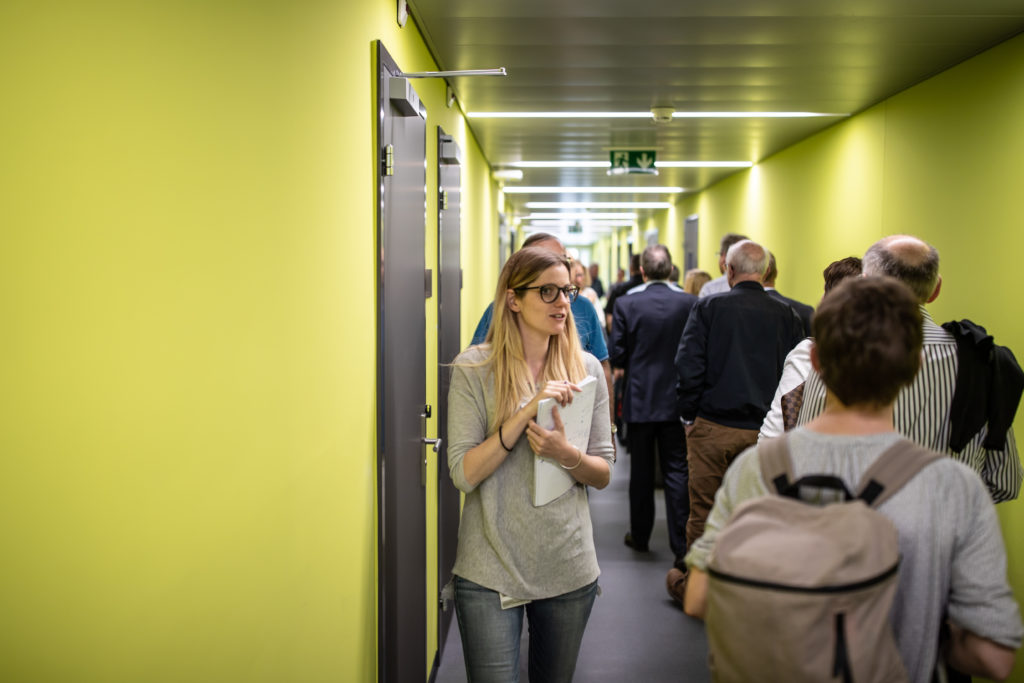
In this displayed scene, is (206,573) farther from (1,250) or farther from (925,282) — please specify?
(925,282)

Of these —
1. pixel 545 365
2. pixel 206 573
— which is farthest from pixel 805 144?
pixel 206 573

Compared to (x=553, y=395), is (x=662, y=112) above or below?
above

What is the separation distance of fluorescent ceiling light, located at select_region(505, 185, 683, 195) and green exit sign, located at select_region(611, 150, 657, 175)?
2.78 meters

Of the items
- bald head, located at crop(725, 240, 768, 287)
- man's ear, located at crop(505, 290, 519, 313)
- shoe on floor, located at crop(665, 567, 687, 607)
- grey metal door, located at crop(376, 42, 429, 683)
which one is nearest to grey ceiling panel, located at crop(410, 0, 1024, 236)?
grey metal door, located at crop(376, 42, 429, 683)

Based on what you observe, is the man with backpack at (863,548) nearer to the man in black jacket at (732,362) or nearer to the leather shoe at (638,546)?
the man in black jacket at (732,362)

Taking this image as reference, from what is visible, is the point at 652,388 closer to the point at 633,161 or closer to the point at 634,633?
the point at 634,633

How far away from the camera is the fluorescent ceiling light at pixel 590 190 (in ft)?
33.4

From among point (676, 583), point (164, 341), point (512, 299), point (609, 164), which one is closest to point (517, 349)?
point (512, 299)

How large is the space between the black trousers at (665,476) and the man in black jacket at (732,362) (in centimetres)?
83

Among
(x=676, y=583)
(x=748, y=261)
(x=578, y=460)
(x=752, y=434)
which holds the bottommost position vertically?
(x=676, y=583)

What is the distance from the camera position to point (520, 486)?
204 centimetres

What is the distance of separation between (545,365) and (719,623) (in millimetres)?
1040

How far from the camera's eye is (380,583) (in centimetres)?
251

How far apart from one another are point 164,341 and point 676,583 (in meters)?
3.79
